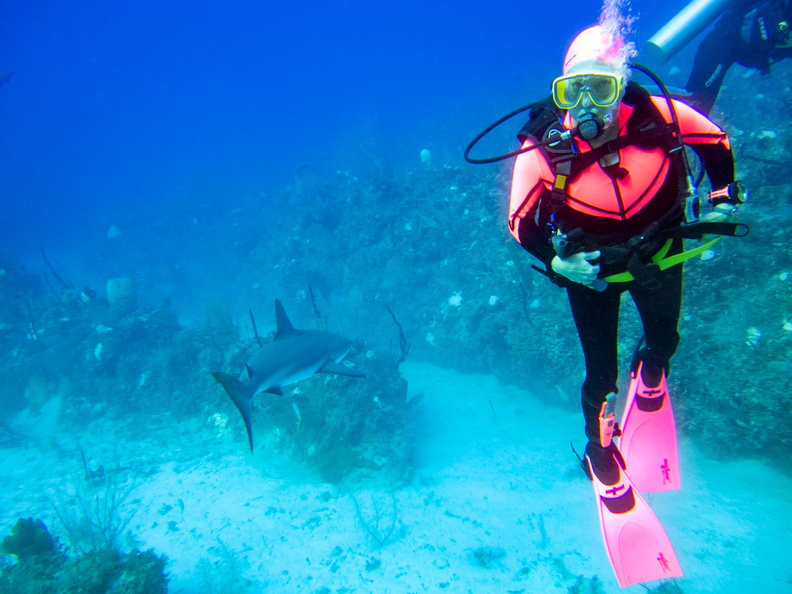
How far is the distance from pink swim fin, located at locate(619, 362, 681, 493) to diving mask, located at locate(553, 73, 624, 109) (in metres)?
2.69

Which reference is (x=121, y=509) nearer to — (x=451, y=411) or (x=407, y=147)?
(x=451, y=411)

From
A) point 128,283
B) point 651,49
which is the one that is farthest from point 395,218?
point 128,283

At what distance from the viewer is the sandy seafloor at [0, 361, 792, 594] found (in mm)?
4629

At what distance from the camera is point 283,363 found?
4754mm

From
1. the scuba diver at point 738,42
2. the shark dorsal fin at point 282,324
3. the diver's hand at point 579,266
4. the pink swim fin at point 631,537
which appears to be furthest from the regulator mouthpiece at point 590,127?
the scuba diver at point 738,42

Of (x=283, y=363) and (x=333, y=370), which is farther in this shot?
(x=333, y=370)

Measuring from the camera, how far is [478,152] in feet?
86.0

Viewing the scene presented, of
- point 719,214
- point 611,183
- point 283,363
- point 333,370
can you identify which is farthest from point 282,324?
point 719,214

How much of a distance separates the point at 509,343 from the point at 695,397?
4.09 m

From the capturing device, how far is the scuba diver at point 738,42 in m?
5.25

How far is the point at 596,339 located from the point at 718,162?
1.31m

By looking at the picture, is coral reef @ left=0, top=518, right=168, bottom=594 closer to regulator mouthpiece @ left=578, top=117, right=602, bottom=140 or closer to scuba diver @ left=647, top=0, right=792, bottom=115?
regulator mouthpiece @ left=578, top=117, right=602, bottom=140

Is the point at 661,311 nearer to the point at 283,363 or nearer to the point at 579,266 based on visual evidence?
the point at 579,266

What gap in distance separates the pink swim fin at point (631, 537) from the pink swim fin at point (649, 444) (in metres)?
0.56
